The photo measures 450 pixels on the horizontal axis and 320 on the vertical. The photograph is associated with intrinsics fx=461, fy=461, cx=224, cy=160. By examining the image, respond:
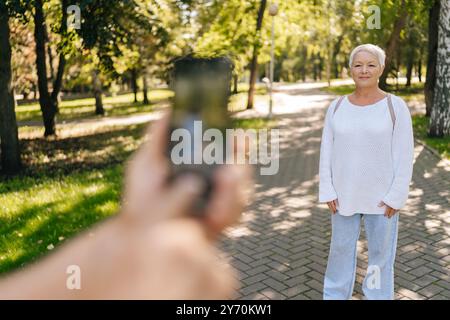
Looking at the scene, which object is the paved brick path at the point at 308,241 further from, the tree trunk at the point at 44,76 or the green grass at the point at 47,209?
the tree trunk at the point at 44,76

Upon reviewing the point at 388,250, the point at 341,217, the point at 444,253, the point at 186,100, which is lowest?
the point at 444,253

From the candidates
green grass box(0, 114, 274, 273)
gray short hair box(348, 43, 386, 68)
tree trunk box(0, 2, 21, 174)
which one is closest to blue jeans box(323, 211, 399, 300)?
gray short hair box(348, 43, 386, 68)

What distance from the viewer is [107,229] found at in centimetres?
76

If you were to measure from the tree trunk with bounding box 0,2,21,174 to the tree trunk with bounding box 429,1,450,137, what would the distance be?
11102mm

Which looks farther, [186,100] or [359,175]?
[359,175]

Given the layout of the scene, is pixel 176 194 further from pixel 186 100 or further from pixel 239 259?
pixel 239 259

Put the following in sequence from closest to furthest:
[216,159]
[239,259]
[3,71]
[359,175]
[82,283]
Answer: [82,283] → [216,159] → [359,175] → [239,259] → [3,71]

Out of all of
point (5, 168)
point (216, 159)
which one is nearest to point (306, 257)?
point (216, 159)

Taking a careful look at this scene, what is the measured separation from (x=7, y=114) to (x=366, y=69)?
32.4ft

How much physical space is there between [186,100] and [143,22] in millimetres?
14052

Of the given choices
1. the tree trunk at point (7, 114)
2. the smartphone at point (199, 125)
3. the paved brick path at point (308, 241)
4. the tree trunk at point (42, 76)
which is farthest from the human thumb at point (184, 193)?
the tree trunk at point (42, 76)

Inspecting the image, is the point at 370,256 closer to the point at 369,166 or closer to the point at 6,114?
the point at 369,166

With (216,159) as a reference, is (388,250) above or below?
below

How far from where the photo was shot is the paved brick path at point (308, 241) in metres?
4.89
